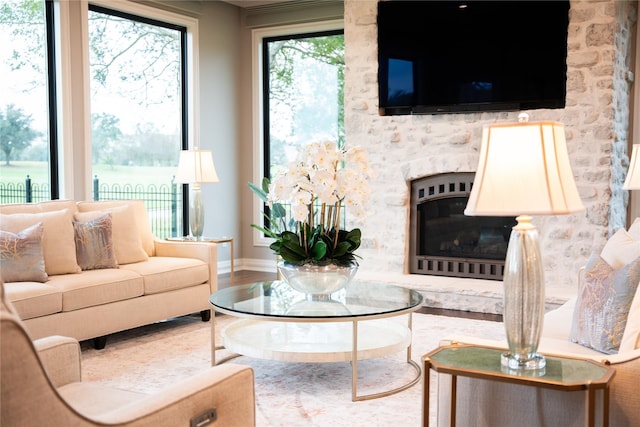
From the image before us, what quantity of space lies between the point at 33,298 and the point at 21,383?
104 inches

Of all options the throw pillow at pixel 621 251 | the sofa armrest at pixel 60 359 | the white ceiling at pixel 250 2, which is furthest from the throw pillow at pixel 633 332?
the white ceiling at pixel 250 2

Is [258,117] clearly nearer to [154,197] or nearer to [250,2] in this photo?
[250,2]

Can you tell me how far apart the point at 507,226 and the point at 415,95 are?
4.56ft

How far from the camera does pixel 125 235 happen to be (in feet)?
16.2

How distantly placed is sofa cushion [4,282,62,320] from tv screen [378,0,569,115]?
11.1 feet

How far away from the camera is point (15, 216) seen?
426 centimetres

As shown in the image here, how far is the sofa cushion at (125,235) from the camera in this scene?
4.89 m

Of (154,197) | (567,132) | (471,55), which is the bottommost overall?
(154,197)

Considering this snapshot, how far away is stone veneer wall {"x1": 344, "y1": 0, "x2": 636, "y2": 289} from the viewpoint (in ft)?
17.3

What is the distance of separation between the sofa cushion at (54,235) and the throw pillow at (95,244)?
0.10 meters

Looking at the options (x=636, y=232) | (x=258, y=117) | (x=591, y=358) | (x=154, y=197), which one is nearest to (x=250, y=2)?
(x=258, y=117)

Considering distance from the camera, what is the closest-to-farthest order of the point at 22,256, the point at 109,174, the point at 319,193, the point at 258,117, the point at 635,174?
the point at 319,193, the point at 22,256, the point at 635,174, the point at 109,174, the point at 258,117

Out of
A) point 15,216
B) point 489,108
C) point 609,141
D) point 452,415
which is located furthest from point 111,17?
point 452,415

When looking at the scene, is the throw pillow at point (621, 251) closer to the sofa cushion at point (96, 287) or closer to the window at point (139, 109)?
the sofa cushion at point (96, 287)
